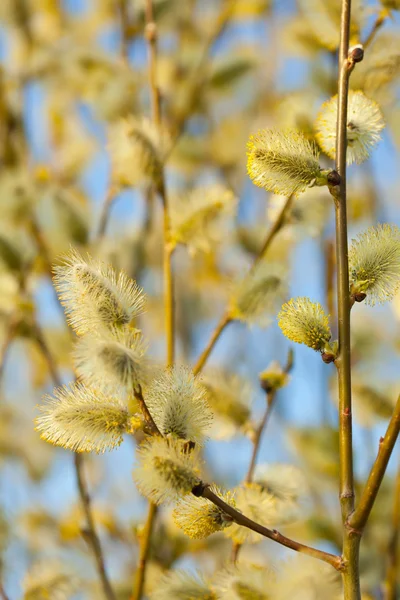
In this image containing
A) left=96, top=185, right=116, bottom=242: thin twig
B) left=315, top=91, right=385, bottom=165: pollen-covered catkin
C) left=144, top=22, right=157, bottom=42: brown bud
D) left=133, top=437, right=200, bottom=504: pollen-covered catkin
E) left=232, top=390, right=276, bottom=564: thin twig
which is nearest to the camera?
left=133, top=437, right=200, bottom=504: pollen-covered catkin

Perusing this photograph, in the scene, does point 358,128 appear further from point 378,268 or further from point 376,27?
point 376,27

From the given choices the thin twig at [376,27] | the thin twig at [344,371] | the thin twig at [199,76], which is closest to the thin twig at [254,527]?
the thin twig at [344,371]

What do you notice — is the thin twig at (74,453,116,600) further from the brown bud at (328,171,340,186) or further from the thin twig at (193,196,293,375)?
the brown bud at (328,171,340,186)

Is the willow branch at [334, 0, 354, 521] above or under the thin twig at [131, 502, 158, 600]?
above

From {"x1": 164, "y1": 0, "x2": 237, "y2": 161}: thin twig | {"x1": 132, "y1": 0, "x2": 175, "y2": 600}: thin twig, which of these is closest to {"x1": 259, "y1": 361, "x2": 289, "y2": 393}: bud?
{"x1": 132, "y1": 0, "x2": 175, "y2": 600}: thin twig

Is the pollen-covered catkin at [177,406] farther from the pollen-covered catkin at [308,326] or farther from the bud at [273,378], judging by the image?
the bud at [273,378]

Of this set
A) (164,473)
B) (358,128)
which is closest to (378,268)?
(358,128)
